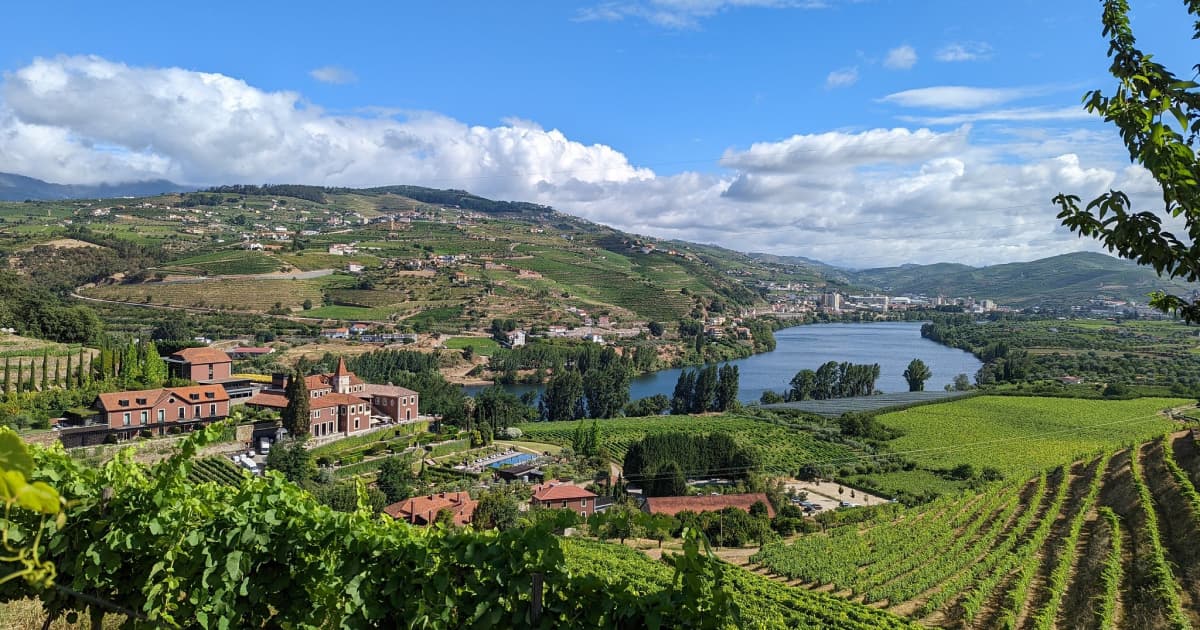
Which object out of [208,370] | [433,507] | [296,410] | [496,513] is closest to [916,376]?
[496,513]

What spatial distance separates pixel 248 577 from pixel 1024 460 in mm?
32848

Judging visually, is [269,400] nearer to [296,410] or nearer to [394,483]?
[296,410]

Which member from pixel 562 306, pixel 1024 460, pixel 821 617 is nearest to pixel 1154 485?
pixel 1024 460

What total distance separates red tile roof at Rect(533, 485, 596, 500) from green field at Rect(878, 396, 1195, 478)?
17351mm

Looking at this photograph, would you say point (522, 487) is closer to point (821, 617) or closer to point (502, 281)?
point (821, 617)

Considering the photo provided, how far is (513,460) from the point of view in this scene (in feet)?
92.7

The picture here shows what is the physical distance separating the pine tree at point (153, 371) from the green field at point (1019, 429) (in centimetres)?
3440

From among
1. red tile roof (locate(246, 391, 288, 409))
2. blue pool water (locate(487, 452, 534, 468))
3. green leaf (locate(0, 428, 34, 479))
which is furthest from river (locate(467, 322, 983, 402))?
green leaf (locate(0, 428, 34, 479))

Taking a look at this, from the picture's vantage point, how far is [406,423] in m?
33.8

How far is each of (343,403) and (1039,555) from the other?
2763cm

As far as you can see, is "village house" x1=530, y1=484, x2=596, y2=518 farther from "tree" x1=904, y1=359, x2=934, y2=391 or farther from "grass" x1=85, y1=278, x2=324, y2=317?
"grass" x1=85, y1=278, x2=324, y2=317

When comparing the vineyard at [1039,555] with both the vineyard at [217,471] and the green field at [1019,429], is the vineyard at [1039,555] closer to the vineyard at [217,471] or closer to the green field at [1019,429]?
the green field at [1019,429]

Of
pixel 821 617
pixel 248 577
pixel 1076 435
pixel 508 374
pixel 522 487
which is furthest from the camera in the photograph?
pixel 508 374

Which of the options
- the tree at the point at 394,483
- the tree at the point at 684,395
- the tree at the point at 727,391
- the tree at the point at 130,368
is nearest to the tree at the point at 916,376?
the tree at the point at 727,391
